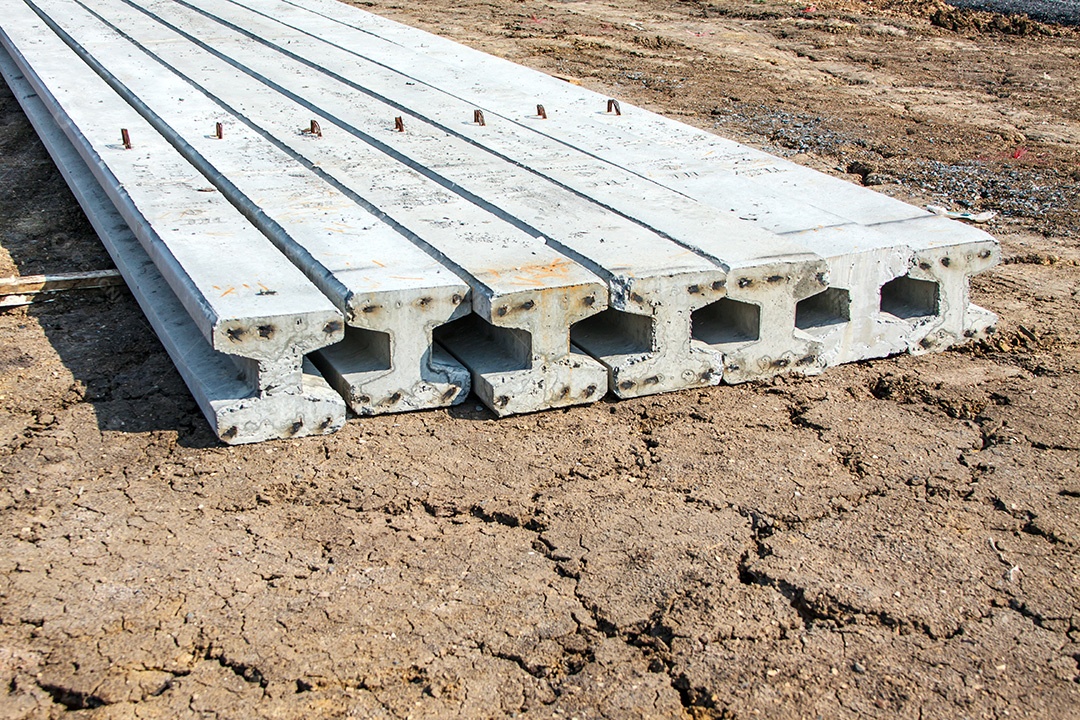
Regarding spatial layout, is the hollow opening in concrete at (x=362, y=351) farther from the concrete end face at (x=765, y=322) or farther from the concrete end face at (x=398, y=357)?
the concrete end face at (x=765, y=322)

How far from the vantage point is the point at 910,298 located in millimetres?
4324

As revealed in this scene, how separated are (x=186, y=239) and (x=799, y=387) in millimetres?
2112

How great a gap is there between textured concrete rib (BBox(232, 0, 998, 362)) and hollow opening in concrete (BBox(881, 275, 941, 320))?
0.01 metres

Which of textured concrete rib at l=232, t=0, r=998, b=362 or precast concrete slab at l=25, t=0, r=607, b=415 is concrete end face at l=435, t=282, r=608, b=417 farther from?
textured concrete rib at l=232, t=0, r=998, b=362

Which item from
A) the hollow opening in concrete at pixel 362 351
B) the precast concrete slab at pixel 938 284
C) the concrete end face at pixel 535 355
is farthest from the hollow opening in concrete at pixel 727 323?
the hollow opening in concrete at pixel 362 351

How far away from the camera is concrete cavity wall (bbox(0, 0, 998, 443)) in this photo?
139 inches

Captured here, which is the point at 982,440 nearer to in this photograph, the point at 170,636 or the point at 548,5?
the point at 170,636

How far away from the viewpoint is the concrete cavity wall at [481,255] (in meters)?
3.54

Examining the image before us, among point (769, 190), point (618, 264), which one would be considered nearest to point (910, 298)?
point (769, 190)

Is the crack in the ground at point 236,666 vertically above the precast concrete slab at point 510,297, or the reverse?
the precast concrete slab at point 510,297

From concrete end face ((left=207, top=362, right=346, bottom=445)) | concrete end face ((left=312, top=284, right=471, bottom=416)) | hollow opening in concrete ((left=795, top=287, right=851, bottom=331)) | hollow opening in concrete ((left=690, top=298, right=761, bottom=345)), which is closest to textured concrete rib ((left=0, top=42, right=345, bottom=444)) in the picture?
concrete end face ((left=207, top=362, right=346, bottom=445))

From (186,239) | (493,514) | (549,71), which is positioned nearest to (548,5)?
(549,71)

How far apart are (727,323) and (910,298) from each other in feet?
2.51

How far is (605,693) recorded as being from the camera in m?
2.50
